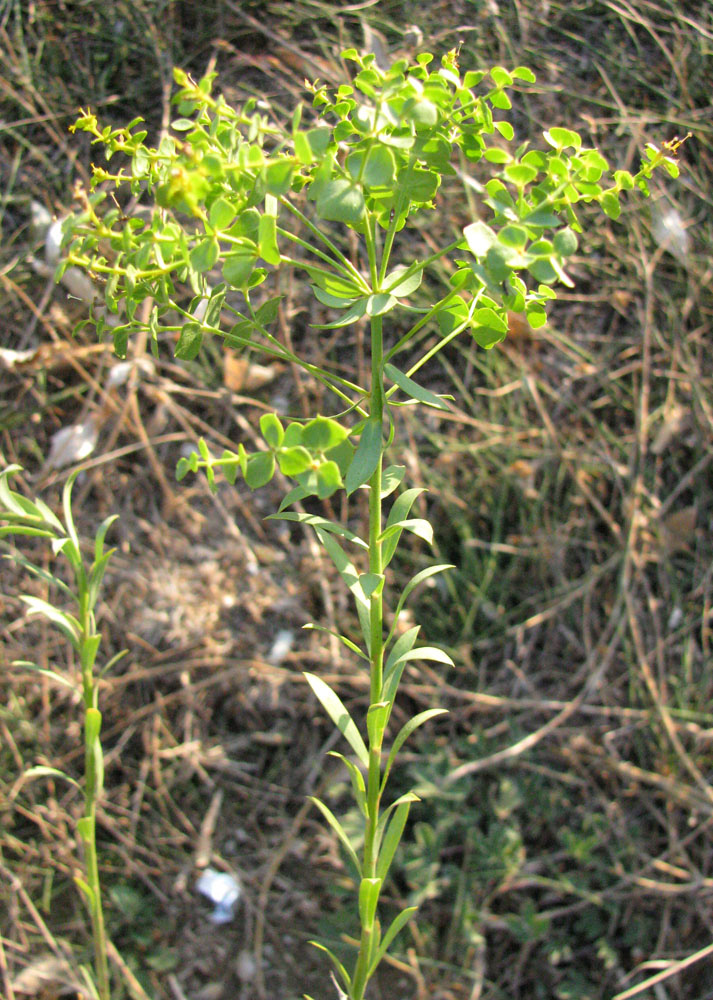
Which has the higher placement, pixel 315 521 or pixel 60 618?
pixel 315 521

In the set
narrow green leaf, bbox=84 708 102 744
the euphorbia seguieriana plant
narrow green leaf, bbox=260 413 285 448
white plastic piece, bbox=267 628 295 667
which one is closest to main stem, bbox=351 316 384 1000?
the euphorbia seguieriana plant

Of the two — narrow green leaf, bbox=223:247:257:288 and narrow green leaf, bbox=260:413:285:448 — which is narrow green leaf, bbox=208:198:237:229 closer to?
narrow green leaf, bbox=223:247:257:288

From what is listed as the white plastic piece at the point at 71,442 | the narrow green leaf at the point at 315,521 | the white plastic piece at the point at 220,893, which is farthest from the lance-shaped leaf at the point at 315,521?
the white plastic piece at the point at 71,442

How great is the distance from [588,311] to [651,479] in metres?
0.41

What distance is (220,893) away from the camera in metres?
1.53

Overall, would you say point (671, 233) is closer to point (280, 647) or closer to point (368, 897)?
point (280, 647)

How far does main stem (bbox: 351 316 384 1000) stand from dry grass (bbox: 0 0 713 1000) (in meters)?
0.73

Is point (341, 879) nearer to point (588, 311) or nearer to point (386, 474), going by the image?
point (386, 474)

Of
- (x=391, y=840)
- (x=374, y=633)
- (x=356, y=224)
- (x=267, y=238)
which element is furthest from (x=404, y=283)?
(x=391, y=840)

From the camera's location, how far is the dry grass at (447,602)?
152cm

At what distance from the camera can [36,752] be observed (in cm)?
159

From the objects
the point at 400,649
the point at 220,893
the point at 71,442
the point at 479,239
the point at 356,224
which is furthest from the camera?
the point at 71,442

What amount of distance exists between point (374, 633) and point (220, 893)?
1038 millimetres

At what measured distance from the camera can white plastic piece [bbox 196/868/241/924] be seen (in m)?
1.53
